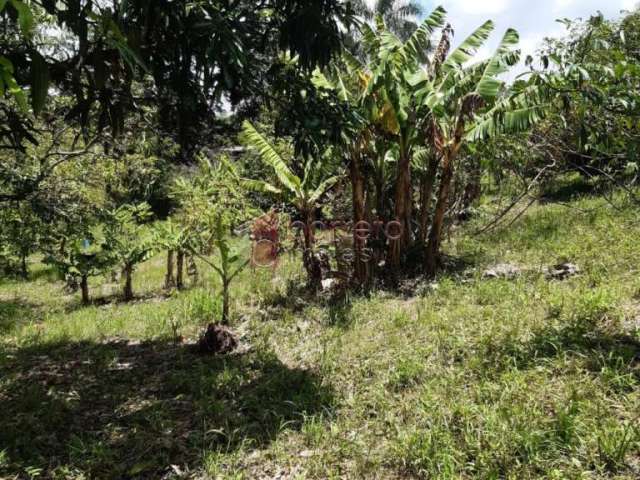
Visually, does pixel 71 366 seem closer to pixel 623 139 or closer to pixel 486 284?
pixel 486 284

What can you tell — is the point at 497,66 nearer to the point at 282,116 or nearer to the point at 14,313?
the point at 282,116

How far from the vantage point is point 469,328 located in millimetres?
4504

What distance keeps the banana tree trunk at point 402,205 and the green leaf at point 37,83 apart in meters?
5.89

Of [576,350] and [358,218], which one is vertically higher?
[358,218]

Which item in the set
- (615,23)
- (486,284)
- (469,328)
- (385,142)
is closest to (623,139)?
(469,328)

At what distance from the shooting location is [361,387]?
389 cm

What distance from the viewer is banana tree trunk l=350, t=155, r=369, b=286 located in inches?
267

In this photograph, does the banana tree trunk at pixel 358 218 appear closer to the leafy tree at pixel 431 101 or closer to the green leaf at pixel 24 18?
the leafy tree at pixel 431 101

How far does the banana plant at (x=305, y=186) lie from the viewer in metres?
Answer: 7.11

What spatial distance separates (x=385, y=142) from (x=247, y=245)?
266 centimetres

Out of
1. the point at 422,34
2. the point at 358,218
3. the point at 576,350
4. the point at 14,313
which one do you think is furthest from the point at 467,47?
the point at 14,313

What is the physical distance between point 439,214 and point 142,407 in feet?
16.5

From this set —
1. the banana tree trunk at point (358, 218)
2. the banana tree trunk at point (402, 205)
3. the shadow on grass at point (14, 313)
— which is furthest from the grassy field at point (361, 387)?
the shadow on grass at point (14, 313)

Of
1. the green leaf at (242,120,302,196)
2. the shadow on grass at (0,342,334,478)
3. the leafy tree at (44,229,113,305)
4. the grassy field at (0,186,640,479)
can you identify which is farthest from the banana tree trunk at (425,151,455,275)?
the leafy tree at (44,229,113,305)
